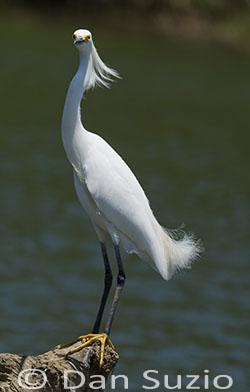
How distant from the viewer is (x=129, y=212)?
217 inches

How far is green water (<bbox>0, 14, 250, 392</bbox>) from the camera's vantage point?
8.48 m

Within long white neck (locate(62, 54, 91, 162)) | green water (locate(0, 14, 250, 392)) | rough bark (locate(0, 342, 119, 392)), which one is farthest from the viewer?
green water (locate(0, 14, 250, 392))

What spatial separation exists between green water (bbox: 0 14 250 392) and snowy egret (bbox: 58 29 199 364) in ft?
7.47

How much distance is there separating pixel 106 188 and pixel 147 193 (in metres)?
6.85

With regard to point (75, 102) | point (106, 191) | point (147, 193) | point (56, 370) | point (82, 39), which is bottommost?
point (56, 370)

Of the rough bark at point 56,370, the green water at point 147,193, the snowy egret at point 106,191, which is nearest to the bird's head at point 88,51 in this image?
the snowy egret at point 106,191

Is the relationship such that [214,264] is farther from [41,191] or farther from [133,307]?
[41,191]

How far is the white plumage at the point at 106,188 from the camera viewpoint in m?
5.35

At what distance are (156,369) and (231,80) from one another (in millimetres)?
12419

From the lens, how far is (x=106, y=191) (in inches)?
213

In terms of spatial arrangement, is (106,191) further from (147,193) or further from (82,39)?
(147,193)

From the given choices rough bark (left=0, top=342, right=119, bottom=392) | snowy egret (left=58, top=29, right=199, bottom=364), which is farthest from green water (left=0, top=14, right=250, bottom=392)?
rough bark (left=0, top=342, right=119, bottom=392)

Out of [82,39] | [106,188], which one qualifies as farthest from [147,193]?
[82,39]

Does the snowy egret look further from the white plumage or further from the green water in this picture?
the green water
